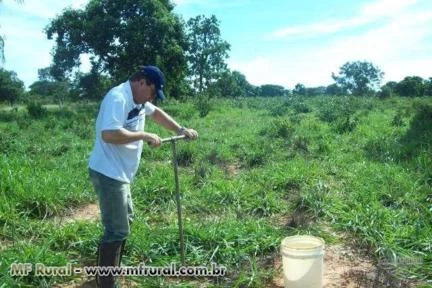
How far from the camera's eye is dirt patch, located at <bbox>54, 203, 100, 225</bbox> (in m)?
5.09

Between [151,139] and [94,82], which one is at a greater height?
[94,82]

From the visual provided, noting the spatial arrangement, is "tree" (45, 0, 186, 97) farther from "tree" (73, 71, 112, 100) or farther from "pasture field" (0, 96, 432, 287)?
"pasture field" (0, 96, 432, 287)

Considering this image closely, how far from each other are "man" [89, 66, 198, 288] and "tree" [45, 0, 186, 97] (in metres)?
18.4

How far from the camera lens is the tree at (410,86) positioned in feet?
153

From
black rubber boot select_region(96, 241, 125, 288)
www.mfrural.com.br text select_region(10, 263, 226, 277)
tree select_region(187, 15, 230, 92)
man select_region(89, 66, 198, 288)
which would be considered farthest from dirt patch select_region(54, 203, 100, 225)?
tree select_region(187, 15, 230, 92)

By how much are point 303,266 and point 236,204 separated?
2.26m

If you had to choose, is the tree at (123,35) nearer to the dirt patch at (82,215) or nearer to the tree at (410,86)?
the dirt patch at (82,215)

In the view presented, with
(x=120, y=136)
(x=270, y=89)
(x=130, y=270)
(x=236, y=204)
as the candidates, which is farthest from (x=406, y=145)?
(x=270, y=89)

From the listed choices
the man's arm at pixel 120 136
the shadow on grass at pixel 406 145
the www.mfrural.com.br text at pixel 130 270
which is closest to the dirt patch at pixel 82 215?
the www.mfrural.com.br text at pixel 130 270

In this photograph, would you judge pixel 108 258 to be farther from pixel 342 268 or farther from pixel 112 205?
pixel 342 268

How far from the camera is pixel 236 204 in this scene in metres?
5.59

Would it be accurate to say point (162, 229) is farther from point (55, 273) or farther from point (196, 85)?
point (196, 85)

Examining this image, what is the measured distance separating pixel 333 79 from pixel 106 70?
178ft

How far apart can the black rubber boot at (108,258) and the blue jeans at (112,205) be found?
48 millimetres
